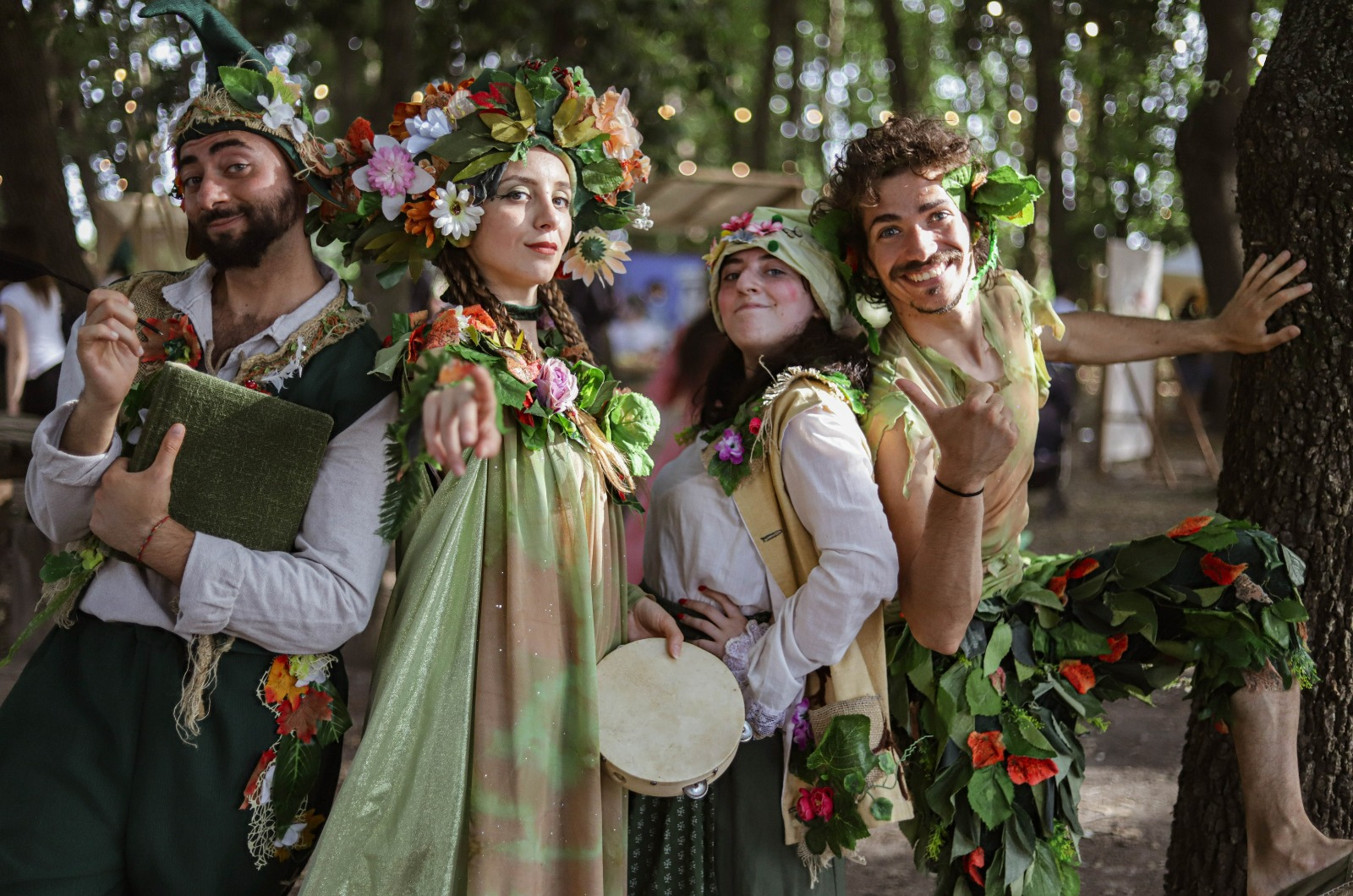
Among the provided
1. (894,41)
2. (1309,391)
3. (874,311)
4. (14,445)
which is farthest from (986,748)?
(894,41)

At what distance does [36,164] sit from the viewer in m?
5.59

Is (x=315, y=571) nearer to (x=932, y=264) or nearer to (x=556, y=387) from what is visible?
(x=556, y=387)

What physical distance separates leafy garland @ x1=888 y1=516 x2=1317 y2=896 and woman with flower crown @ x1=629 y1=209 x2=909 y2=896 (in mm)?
213

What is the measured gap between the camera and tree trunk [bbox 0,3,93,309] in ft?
17.7

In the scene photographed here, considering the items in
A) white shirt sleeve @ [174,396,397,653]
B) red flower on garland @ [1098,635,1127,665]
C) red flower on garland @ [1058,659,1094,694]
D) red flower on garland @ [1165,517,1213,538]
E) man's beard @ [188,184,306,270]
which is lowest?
red flower on garland @ [1058,659,1094,694]

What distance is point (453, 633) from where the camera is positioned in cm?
228

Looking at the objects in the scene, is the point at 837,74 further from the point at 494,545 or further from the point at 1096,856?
the point at 494,545

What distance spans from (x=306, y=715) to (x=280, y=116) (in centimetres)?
117

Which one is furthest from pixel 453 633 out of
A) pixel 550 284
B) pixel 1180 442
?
pixel 1180 442

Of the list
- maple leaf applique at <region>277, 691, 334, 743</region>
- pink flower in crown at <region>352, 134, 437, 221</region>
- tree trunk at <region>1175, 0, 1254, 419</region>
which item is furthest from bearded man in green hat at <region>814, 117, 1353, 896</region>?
tree trunk at <region>1175, 0, 1254, 419</region>

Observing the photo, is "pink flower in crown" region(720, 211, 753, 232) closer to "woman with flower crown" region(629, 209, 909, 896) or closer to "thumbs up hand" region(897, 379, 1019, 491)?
"woman with flower crown" region(629, 209, 909, 896)

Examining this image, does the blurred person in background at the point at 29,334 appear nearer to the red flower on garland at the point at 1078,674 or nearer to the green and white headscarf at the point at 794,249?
the green and white headscarf at the point at 794,249

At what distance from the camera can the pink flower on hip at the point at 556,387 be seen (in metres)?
2.39

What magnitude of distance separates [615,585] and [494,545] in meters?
0.33
